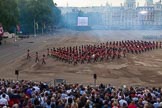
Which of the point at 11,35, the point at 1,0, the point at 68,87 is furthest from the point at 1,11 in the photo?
the point at 68,87

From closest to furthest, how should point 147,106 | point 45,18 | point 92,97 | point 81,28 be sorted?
point 147,106
point 92,97
point 45,18
point 81,28

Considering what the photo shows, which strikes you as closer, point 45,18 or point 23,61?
point 23,61

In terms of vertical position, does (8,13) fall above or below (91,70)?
above

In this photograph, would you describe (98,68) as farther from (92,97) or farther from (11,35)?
(11,35)

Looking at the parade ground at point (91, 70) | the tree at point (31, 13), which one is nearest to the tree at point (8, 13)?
the parade ground at point (91, 70)

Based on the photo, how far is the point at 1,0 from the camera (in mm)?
76812

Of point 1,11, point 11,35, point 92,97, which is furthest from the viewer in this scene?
point 11,35

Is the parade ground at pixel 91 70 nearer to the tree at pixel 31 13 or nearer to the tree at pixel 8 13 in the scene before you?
the tree at pixel 8 13

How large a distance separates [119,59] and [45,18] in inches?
2835

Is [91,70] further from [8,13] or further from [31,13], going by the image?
[31,13]

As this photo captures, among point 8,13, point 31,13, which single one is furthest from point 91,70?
point 31,13

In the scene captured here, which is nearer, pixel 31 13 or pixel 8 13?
pixel 8 13

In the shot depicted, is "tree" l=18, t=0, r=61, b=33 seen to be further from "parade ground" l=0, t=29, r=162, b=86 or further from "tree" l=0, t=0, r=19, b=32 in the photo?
"parade ground" l=0, t=29, r=162, b=86

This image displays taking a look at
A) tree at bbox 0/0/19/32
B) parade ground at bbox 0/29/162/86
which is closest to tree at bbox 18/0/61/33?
tree at bbox 0/0/19/32
